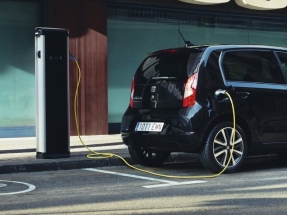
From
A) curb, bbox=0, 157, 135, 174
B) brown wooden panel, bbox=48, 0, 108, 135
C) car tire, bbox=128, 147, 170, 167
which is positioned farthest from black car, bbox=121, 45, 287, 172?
brown wooden panel, bbox=48, 0, 108, 135

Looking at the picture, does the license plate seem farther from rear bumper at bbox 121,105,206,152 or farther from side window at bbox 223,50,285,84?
side window at bbox 223,50,285,84

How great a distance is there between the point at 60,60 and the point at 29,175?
79.7 inches

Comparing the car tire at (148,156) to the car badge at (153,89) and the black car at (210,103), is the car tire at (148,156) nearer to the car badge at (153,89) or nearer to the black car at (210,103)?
the black car at (210,103)

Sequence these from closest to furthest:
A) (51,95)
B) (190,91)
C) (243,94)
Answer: (190,91) → (243,94) → (51,95)

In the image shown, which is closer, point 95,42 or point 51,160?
point 51,160

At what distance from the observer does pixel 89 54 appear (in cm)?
1536

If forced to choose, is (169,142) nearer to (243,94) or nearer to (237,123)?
(237,123)

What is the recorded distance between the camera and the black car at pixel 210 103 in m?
9.41

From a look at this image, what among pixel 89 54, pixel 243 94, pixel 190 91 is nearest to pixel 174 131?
pixel 190 91

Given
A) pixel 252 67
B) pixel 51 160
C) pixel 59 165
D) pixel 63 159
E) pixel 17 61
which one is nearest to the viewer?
pixel 252 67

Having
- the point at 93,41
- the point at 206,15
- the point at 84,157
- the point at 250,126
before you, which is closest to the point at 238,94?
the point at 250,126

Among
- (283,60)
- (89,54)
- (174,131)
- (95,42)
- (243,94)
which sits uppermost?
(95,42)

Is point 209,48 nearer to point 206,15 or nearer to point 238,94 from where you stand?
point 238,94

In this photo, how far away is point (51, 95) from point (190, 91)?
2.47 metres
